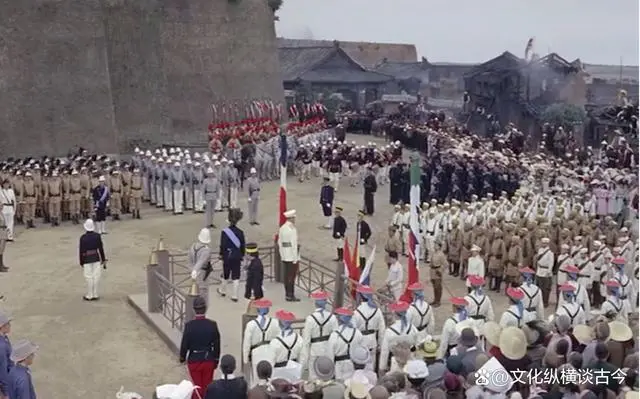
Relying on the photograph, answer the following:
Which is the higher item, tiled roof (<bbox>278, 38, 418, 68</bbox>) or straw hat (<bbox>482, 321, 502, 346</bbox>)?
tiled roof (<bbox>278, 38, 418, 68</bbox>)

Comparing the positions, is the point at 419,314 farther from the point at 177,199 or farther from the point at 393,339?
the point at 177,199

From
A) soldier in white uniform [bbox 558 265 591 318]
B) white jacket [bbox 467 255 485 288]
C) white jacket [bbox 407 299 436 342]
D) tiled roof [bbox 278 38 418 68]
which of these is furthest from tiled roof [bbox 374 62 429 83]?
white jacket [bbox 407 299 436 342]

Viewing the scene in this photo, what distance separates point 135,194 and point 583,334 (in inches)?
576

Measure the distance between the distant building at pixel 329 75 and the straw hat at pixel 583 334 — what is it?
1704 inches

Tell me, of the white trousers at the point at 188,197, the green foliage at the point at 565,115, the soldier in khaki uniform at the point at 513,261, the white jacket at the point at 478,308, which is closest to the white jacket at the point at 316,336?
the white jacket at the point at 478,308

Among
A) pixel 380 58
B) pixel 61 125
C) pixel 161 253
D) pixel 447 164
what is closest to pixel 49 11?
pixel 61 125

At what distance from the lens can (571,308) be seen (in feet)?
32.0

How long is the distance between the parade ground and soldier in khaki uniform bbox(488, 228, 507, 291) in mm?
644

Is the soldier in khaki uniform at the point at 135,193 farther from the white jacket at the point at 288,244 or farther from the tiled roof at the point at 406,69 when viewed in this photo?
the tiled roof at the point at 406,69

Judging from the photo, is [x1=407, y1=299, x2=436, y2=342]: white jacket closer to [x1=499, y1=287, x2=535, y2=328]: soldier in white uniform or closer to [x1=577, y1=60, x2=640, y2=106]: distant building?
[x1=499, y1=287, x2=535, y2=328]: soldier in white uniform

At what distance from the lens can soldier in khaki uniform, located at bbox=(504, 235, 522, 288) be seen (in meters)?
14.7

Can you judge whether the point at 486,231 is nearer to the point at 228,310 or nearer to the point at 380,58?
the point at 228,310

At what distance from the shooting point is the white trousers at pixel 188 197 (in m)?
21.8

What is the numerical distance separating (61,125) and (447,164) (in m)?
11.7
